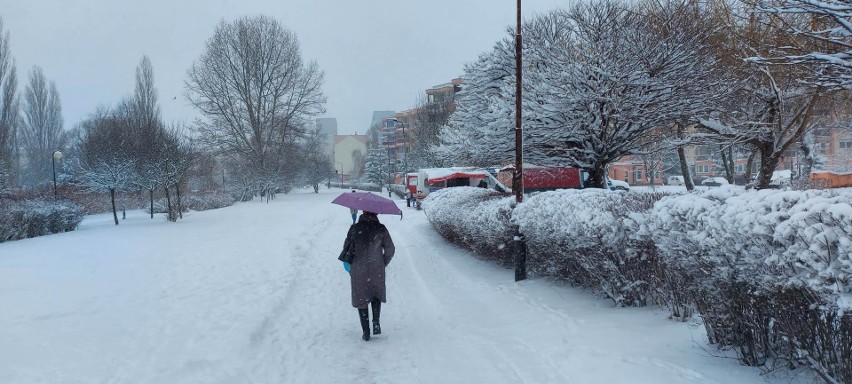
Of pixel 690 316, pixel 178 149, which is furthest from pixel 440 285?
pixel 178 149

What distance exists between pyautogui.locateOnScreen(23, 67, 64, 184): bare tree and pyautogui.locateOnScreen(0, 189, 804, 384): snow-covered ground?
54590 millimetres

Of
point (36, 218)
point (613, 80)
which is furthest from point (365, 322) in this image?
point (36, 218)

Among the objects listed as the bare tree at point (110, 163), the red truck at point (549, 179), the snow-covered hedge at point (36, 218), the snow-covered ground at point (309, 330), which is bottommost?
the snow-covered ground at point (309, 330)

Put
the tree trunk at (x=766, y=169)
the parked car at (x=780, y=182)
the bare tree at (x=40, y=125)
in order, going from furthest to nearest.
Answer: the bare tree at (x=40, y=125)
the parked car at (x=780, y=182)
the tree trunk at (x=766, y=169)

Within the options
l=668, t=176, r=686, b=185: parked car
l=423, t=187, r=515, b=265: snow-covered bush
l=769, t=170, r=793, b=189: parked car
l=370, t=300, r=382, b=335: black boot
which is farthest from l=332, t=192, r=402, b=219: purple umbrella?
l=668, t=176, r=686, b=185: parked car

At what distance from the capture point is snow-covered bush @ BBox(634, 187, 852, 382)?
3090mm

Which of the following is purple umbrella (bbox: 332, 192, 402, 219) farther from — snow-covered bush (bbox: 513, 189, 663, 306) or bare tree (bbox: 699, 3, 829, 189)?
bare tree (bbox: 699, 3, 829, 189)

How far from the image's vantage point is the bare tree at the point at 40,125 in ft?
181

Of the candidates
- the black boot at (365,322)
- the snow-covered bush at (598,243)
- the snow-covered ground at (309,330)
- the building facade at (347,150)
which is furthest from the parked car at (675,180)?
the building facade at (347,150)

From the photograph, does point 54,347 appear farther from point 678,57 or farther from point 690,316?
point 678,57

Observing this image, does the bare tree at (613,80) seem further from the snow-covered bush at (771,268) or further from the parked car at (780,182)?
the snow-covered bush at (771,268)

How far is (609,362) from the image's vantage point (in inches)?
185

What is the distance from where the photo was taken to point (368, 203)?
6148 mm

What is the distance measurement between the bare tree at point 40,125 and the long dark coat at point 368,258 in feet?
200
